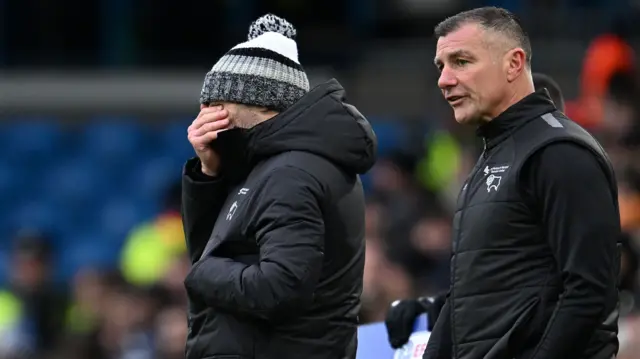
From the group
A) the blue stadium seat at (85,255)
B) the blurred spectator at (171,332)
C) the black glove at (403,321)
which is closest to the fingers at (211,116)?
the black glove at (403,321)

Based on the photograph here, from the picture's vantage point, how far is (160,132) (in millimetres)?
13352

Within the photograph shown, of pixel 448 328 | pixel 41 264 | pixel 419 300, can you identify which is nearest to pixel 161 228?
pixel 41 264

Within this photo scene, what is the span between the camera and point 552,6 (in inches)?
562

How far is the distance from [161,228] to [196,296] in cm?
691

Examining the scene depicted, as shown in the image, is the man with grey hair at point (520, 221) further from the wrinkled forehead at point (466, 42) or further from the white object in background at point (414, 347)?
the white object in background at point (414, 347)

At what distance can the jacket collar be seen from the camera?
388 cm

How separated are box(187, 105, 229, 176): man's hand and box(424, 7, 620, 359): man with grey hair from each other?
659 mm

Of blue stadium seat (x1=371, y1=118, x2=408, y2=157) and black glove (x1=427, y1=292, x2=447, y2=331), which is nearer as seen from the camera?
black glove (x1=427, y1=292, x2=447, y2=331)

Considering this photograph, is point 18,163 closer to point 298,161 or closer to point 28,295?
point 28,295

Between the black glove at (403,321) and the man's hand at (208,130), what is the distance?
2.81 feet

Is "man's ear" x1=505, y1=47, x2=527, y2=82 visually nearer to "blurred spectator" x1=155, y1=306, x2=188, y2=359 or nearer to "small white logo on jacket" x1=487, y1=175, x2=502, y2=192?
"small white logo on jacket" x1=487, y1=175, x2=502, y2=192

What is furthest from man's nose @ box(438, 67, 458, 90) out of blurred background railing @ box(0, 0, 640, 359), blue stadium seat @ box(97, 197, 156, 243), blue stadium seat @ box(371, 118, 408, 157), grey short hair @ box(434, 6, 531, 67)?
blue stadium seat @ box(97, 197, 156, 243)

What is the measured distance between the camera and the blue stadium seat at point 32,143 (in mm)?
13453

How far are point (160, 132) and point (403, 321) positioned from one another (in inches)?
350
